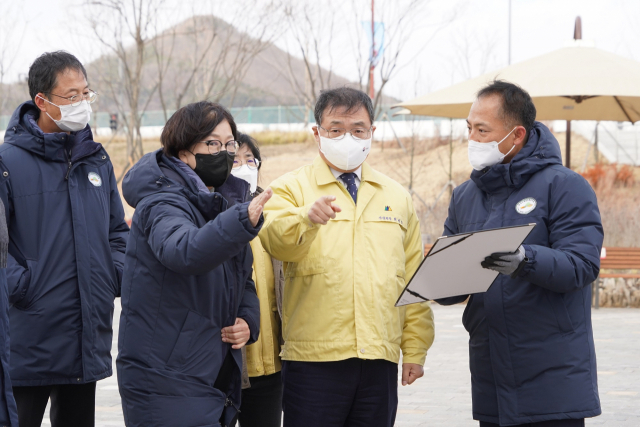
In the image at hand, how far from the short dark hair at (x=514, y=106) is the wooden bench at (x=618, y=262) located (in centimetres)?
883

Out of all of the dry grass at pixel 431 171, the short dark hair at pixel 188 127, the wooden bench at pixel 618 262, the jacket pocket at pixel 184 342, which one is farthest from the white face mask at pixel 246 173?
the dry grass at pixel 431 171

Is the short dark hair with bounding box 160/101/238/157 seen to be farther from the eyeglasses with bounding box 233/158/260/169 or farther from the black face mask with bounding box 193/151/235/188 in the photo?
the eyeglasses with bounding box 233/158/260/169

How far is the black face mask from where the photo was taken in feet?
9.87

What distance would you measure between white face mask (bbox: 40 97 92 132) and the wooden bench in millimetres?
9529

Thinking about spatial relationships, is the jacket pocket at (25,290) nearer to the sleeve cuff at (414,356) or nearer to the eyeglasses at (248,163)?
the eyeglasses at (248,163)

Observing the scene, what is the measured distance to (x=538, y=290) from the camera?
3191 millimetres

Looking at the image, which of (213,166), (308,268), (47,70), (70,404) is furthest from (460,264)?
(47,70)

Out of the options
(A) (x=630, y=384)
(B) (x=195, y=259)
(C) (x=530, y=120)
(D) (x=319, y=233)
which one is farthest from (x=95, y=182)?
(A) (x=630, y=384)

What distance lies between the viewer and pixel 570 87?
6.50 meters

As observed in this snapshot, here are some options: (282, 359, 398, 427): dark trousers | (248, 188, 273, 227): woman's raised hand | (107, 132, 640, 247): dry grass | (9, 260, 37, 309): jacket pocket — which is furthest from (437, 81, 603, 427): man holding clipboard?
(107, 132, 640, 247): dry grass

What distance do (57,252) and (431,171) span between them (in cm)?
2513

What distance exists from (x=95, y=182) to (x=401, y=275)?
1550 millimetres

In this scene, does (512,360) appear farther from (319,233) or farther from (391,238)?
(319,233)

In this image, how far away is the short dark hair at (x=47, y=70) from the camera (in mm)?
3768
